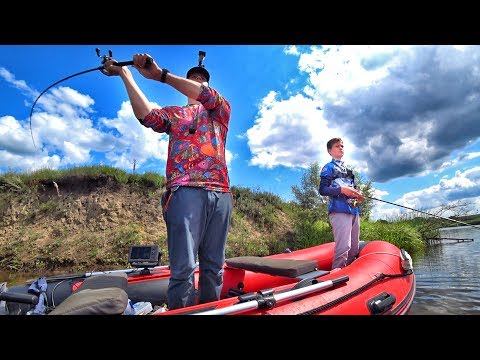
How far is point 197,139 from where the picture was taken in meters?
2.02

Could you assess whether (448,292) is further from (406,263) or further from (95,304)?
(95,304)

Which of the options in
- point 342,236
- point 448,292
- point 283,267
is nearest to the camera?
point 283,267

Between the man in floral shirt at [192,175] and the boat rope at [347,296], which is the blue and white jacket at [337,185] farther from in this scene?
the man in floral shirt at [192,175]

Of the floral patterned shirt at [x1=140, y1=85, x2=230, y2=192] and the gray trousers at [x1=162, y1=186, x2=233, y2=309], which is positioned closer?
the gray trousers at [x1=162, y1=186, x2=233, y2=309]

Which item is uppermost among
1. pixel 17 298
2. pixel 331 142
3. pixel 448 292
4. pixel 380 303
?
pixel 331 142

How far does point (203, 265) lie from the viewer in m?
2.02

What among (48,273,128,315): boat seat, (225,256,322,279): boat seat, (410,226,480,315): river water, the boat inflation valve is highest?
(225,256,322,279): boat seat

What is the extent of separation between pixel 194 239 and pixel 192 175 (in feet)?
1.34

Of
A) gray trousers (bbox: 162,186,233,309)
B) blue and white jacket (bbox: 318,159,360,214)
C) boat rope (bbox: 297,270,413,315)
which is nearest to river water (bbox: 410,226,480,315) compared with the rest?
boat rope (bbox: 297,270,413,315)

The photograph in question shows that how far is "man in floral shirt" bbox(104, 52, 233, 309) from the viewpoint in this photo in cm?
181

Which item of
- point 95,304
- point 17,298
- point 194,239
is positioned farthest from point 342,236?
point 17,298

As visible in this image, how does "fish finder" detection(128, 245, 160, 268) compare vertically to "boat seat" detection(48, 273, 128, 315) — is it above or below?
above

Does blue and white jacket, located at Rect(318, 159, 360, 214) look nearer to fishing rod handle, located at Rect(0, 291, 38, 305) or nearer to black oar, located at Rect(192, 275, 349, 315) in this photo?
black oar, located at Rect(192, 275, 349, 315)
